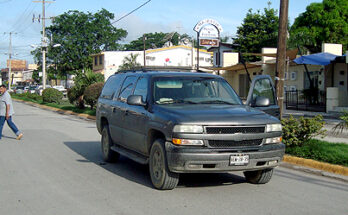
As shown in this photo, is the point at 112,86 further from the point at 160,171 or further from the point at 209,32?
the point at 209,32

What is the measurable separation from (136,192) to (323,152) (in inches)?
177

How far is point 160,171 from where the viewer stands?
6660mm

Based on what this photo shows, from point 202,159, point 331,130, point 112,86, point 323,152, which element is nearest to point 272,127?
point 202,159

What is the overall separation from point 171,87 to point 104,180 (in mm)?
2032

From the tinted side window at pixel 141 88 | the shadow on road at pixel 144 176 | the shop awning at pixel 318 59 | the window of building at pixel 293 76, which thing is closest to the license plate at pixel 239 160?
the shadow on road at pixel 144 176

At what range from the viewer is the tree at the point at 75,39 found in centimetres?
7000

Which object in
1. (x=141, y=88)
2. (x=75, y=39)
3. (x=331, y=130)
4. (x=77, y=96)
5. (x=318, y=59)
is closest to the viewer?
(x=141, y=88)

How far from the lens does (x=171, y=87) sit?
301 inches

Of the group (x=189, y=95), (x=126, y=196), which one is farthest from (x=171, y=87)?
(x=126, y=196)

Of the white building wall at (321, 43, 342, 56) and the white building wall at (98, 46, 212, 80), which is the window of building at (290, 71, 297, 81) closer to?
the white building wall at (321, 43, 342, 56)

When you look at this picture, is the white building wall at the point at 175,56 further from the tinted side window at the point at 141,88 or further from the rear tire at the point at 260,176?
the rear tire at the point at 260,176

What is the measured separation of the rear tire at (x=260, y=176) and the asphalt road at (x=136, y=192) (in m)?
0.13

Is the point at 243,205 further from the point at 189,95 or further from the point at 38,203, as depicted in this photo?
the point at 38,203

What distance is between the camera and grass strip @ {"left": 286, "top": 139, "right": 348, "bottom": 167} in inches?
342
